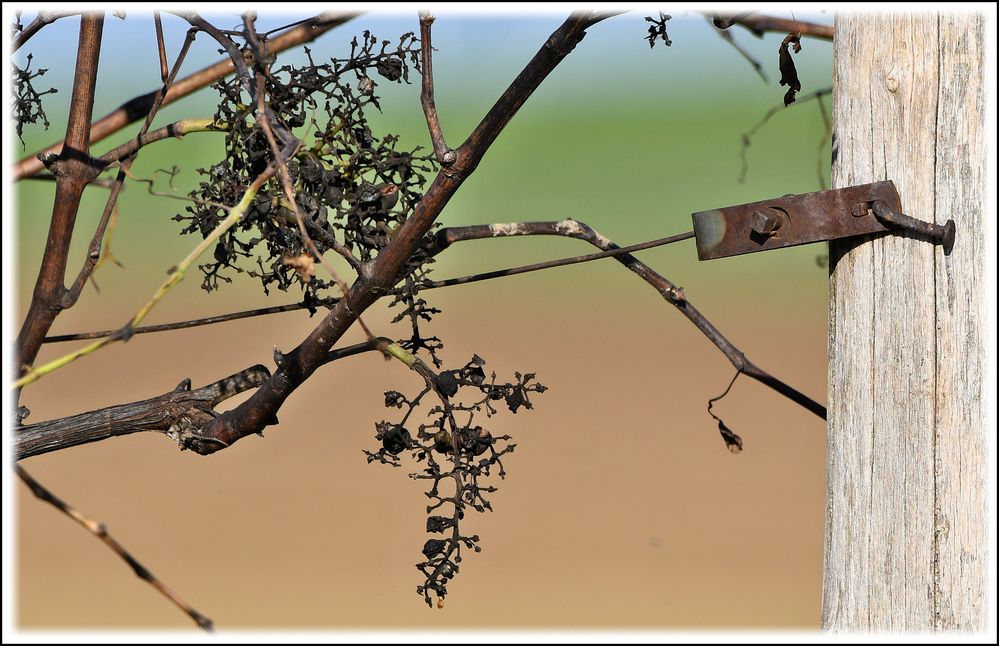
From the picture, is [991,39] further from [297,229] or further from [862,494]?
[297,229]

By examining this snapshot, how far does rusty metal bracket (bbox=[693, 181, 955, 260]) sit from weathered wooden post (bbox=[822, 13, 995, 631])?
2 cm

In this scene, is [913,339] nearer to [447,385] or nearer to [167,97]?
[447,385]

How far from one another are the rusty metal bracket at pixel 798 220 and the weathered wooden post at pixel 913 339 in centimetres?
2

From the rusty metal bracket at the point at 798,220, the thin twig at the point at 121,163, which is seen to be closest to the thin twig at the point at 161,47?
the thin twig at the point at 121,163

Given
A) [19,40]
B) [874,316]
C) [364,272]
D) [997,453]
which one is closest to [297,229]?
[364,272]

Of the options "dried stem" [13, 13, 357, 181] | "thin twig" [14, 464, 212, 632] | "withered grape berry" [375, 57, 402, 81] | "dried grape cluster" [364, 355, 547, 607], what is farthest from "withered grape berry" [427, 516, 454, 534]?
"dried stem" [13, 13, 357, 181]

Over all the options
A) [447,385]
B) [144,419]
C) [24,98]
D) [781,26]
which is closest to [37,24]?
[24,98]

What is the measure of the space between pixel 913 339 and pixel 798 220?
14cm

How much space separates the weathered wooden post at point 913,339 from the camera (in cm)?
74

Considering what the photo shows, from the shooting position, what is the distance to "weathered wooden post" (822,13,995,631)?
74 centimetres

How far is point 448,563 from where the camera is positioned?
798 millimetres

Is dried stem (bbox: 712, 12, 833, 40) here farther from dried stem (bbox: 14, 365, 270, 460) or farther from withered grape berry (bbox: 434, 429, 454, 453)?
dried stem (bbox: 14, 365, 270, 460)

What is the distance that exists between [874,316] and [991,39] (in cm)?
25

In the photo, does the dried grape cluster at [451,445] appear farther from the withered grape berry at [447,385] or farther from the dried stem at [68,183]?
the dried stem at [68,183]
